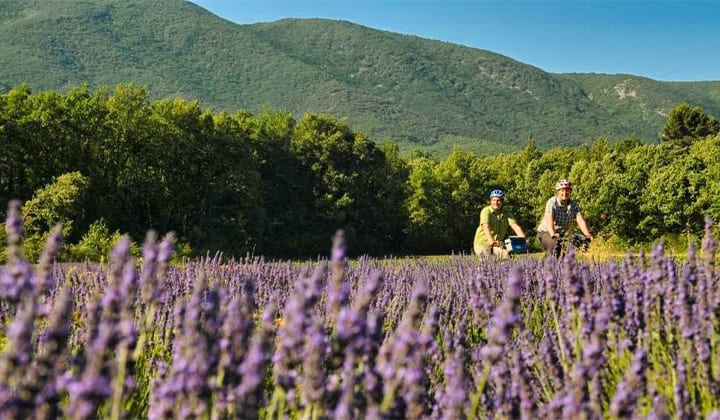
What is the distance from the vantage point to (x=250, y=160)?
33.5 metres

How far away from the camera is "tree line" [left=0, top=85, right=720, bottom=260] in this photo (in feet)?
83.7

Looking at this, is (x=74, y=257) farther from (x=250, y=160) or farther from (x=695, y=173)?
(x=695, y=173)

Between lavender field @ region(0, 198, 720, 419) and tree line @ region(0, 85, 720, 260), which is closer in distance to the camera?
lavender field @ region(0, 198, 720, 419)

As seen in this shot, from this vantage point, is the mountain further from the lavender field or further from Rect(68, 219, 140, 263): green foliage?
the lavender field

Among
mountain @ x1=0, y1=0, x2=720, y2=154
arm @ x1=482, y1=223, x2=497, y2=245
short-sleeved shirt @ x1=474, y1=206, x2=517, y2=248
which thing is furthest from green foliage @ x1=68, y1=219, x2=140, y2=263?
mountain @ x1=0, y1=0, x2=720, y2=154

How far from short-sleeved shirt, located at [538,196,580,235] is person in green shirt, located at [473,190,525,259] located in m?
0.44

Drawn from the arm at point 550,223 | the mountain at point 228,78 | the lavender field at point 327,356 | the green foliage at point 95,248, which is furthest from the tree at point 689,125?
the lavender field at point 327,356

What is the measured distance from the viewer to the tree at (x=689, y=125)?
65.6 meters

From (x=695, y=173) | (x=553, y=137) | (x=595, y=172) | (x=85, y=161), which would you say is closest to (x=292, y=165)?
(x=85, y=161)

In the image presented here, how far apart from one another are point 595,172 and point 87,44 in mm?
145927

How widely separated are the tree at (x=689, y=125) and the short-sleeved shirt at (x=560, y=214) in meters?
63.0

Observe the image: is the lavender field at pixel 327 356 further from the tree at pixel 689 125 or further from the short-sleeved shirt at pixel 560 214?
the tree at pixel 689 125

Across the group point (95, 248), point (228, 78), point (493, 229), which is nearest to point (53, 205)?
point (95, 248)

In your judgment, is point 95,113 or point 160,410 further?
point 95,113
